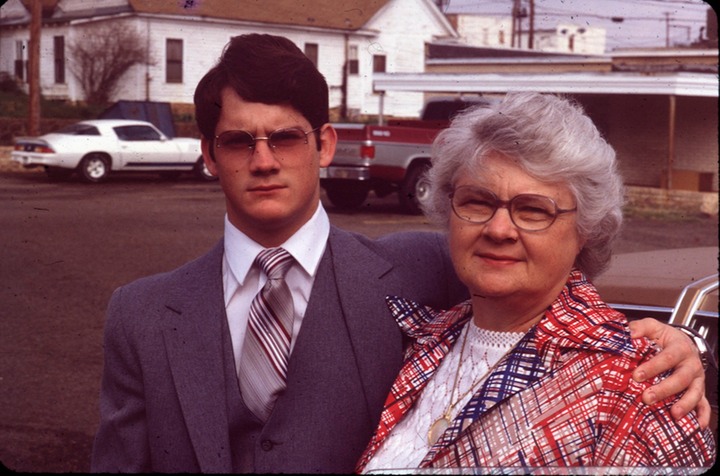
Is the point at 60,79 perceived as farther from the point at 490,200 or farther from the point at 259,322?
the point at 490,200

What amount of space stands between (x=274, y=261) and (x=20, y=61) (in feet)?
3.97

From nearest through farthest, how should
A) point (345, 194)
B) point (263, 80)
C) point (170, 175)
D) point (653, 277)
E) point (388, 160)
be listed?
1. point (263, 80)
2. point (170, 175)
3. point (653, 277)
4. point (345, 194)
5. point (388, 160)

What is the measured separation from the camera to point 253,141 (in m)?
2.10

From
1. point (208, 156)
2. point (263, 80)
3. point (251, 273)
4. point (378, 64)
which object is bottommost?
point (251, 273)

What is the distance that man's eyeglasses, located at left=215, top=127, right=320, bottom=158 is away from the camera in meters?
2.10

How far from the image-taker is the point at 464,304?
7.56ft

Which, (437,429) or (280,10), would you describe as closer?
(437,429)

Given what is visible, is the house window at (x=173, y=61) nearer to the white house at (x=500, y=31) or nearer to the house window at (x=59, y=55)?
the house window at (x=59, y=55)

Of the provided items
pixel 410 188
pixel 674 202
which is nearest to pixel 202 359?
pixel 410 188

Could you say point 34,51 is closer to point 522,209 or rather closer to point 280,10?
point 280,10

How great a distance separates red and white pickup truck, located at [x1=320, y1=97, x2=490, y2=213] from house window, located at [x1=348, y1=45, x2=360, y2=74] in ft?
6.48

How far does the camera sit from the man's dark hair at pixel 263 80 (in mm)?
2113

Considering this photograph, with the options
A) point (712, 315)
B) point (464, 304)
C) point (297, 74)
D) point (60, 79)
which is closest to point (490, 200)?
point (464, 304)

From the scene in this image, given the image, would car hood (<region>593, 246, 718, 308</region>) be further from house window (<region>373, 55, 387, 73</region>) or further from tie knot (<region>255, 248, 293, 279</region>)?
A: tie knot (<region>255, 248, 293, 279</region>)
